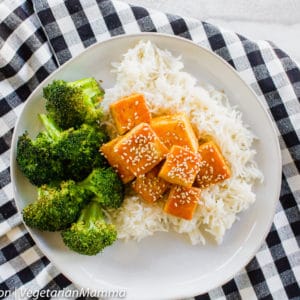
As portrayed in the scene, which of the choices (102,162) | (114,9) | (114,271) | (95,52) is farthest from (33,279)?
(114,9)

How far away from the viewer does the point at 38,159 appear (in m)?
3.07

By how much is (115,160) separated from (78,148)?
256 mm

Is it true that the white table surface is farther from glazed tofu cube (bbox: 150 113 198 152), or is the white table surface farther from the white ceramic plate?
glazed tofu cube (bbox: 150 113 198 152)

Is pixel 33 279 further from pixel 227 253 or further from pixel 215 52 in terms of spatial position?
pixel 215 52

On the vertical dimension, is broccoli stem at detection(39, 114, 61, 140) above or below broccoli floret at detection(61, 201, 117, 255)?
above

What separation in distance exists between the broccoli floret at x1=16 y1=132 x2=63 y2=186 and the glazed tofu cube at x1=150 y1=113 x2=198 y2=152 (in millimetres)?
699

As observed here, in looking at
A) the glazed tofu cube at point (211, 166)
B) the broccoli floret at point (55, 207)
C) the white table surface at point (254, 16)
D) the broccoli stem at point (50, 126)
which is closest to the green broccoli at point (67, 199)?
the broccoli floret at point (55, 207)

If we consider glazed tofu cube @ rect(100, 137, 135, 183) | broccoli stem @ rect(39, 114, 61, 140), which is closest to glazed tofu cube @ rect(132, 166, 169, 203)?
glazed tofu cube @ rect(100, 137, 135, 183)

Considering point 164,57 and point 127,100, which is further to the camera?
point 164,57

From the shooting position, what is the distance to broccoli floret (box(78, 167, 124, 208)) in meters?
3.03

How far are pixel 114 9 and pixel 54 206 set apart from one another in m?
1.50

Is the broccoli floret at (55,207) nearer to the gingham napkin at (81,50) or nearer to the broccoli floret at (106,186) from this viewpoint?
the broccoli floret at (106,186)

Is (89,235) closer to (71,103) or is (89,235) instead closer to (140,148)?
(140,148)

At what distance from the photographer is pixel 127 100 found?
122 inches
